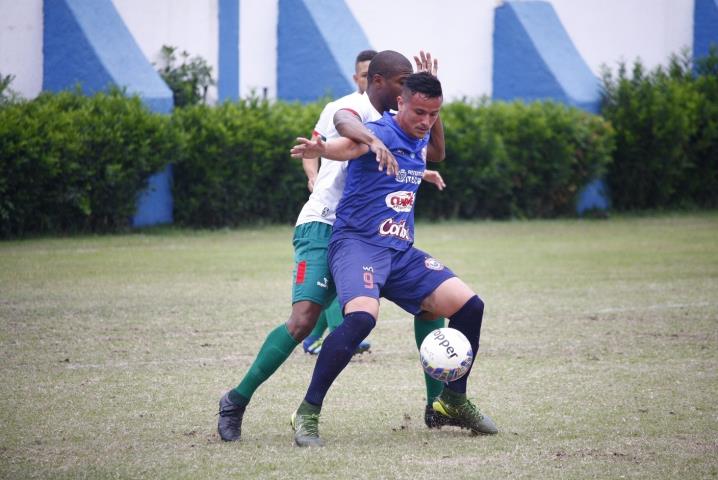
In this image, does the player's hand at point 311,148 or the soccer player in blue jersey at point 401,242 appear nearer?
the player's hand at point 311,148

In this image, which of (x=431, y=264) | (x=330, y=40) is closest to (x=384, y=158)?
(x=431, y=264)

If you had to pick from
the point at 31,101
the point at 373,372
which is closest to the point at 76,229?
the point at 31,101

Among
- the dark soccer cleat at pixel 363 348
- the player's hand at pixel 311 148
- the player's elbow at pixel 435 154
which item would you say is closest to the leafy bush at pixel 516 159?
the dark soccer cleat at pixel 363 348

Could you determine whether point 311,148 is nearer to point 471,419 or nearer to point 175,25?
point 471,419

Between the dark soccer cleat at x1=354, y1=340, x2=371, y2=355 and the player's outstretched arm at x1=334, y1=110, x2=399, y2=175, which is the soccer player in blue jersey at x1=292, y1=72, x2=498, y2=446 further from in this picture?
the dark soccer cleat at x1=354, y1=340, x2=371, y2=355

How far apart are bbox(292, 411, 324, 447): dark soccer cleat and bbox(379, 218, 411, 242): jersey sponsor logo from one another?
1.08 meters

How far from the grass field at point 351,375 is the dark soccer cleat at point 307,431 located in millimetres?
88

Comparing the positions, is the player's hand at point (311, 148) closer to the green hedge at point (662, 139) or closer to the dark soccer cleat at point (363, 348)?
the dark soccer cleat at point (363, 348)

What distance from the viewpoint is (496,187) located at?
21438mm

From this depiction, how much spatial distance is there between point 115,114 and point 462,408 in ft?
40.9

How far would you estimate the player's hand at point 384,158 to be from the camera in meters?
5.60

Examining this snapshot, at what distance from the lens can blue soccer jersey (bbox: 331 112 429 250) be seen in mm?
5941

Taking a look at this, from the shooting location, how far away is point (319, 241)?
20.2ft

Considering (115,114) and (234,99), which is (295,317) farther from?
(234,99)
